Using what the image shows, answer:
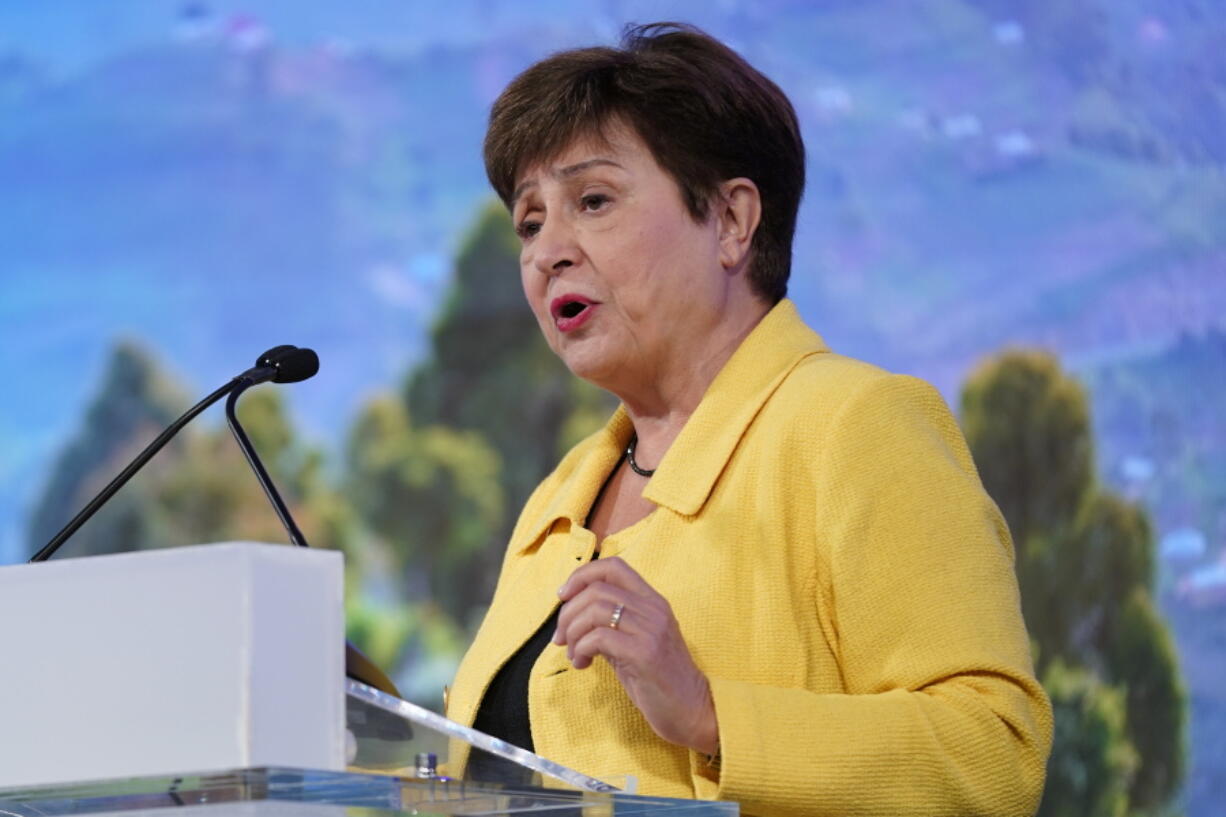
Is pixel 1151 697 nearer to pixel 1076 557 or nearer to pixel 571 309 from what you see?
pixel 1076 557

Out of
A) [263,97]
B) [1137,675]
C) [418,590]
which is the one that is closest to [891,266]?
[1137,675]

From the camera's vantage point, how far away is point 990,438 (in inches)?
200

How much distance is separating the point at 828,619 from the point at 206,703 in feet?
2.54

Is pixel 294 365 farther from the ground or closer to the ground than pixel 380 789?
farther from the ground

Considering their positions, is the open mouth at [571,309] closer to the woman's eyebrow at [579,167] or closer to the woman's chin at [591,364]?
the woman's chin at [591,364]

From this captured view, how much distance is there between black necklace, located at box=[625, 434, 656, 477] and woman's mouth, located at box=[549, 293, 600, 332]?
0.21 metres

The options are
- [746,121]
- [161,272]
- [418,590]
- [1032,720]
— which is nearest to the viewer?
[1032,720]

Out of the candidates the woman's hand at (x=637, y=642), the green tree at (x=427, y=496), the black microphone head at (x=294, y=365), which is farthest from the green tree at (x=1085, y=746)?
the woman's hand at (x=637, y=642)

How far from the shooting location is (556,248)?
1971mm

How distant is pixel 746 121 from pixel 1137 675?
10.8ft

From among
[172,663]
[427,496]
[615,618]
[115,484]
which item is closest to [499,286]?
[427,496]

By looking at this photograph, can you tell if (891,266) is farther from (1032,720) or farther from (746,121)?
(1032,720)

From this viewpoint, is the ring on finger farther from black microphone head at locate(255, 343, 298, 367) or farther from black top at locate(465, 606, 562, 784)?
black microphone head at locate(255, 343, 298, 367)

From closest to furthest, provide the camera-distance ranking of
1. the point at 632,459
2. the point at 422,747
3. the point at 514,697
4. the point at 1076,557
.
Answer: the point at 422,747, the point at 514,697, the point at 632,459, the point at 1076,557
